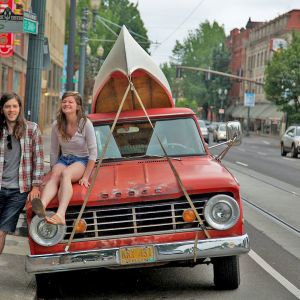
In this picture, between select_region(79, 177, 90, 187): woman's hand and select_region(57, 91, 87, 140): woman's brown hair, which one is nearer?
select_region(79, 177, 90, 187): woman's hand

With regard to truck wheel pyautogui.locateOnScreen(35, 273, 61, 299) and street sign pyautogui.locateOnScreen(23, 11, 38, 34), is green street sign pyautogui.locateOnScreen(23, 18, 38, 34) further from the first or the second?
truck wheel pyautogui.locateOnScreen(35, 273, 61, 299)

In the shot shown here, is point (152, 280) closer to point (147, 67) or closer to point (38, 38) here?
point (147, 67)

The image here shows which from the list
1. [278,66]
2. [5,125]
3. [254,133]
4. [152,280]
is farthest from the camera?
[254,133]

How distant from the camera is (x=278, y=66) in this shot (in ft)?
183

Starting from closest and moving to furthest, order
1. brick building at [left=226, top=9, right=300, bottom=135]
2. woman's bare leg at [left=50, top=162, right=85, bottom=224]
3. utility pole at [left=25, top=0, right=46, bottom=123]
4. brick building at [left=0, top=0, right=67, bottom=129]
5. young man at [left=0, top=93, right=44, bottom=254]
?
woman's bare leg at [left=50, top=162, right=85, bottom=224] → young man at [left=0, top=93, right=44, bottom=254] → utility pole at [left=25, top=0, right=46, bottom=123] → brick building at [left=0, top=0, right=67, bottom=129] → brick building at [left=226, top=9, right=300, bottom=135]

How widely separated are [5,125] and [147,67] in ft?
7.07

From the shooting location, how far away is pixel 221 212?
20.7 ft

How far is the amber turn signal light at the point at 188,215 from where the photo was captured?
629 centimetres

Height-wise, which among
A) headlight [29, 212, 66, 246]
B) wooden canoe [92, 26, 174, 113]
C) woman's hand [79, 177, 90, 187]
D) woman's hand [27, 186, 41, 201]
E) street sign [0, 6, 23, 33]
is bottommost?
headlight [29, 212, 66, 246]

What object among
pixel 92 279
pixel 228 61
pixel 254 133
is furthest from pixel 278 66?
pixel 92 279

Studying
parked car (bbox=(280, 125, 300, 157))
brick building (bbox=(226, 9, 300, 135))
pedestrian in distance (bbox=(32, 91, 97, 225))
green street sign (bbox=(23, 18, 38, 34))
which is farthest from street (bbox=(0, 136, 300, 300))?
brick building (bbox=(226, 9, 300, 135))

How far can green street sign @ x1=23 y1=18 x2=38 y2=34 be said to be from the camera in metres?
10.0

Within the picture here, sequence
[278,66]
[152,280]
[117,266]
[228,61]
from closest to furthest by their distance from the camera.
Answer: [117,266]
[152,280]
[278,66]
[228,61]

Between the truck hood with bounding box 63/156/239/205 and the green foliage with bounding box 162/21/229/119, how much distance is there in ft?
302
